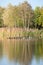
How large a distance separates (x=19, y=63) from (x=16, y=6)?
38440 mm

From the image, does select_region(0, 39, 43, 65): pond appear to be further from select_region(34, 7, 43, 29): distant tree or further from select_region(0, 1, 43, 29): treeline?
select_region(34, 7, 43, 29): distant tree

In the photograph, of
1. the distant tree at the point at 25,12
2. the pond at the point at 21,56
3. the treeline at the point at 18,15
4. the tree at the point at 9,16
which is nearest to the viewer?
the pond at the point at 21,56

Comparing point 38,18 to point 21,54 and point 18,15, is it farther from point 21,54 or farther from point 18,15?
point 21,54

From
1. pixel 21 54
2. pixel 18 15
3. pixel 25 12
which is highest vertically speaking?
pixel 25 12

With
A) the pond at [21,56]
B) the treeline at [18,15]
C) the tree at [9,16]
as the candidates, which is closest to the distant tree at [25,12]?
the treeline at [18,15]

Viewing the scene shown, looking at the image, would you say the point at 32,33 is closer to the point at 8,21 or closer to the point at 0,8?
the point at 8,21

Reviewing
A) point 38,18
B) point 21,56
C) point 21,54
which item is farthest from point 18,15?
point 21,56

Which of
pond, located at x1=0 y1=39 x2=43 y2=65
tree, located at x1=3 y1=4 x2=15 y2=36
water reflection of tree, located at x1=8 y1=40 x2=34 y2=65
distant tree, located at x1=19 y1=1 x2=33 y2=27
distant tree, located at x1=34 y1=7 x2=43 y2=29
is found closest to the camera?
pond, located at x1=0 y1=39 x2=43 y2=65

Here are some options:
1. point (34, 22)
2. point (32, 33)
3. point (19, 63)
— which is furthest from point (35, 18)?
point (19, 63)

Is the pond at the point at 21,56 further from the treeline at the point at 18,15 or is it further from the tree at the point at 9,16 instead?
the treeline at the point at 18,15

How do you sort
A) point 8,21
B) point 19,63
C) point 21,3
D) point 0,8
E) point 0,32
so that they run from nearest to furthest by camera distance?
point 19,63 < point 0,32 < point 8,21 < point 21,3 < point 0,8

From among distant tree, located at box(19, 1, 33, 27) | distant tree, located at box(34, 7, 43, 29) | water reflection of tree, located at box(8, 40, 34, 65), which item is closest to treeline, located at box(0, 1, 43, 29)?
distant tree, located at box(19, 1, 33, 27)

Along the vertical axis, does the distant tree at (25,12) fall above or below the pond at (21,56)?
above

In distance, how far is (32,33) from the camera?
3372 cm
